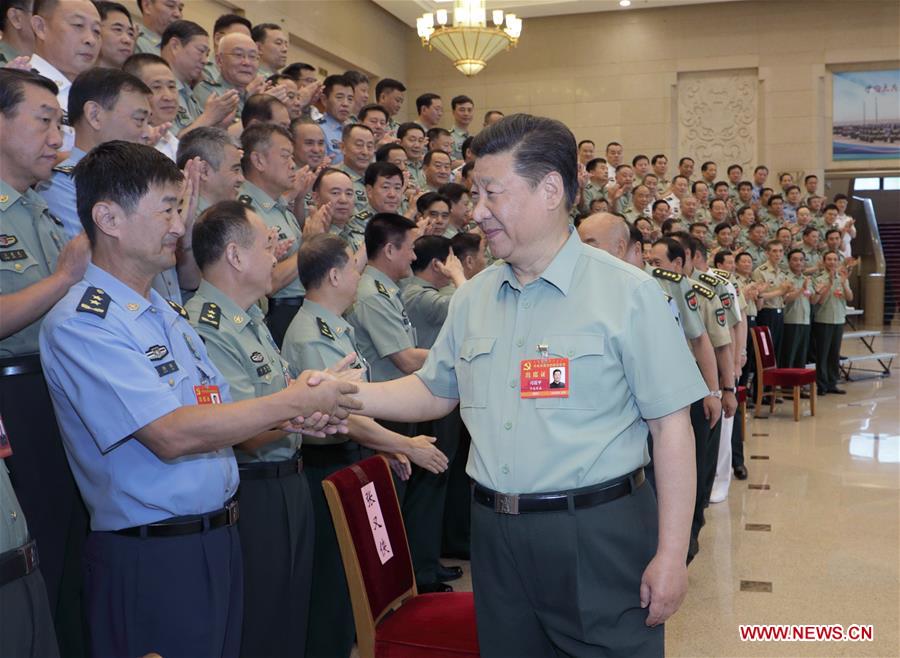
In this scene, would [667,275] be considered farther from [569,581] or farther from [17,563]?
[17,563]

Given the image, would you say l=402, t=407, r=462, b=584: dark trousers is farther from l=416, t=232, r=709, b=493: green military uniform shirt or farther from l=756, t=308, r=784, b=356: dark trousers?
l=756, t=308, r=784, b=356: dark trousers

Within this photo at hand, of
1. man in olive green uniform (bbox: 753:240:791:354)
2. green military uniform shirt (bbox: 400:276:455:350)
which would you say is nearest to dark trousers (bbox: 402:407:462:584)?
green military uniform shirt (bbox: 400:276:455:350)

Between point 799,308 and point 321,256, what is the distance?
8.19 meters

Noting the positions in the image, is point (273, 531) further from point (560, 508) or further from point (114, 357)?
point (560, 508)

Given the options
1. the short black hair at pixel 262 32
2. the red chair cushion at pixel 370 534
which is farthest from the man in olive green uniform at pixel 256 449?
the short black hair at pixel 262 32

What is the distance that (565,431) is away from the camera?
1.74 meters

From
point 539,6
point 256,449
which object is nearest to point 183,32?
point 256,449

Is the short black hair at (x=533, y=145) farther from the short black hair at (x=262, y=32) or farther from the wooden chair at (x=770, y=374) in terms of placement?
the wooden chair at (x=770, y=374)

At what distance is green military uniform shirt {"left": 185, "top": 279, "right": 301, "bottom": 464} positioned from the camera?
2.40 metres

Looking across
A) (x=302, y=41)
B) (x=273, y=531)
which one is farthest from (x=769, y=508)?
(x=302, y=41)

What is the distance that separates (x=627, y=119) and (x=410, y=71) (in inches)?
157

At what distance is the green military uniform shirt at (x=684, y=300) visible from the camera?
442 cm

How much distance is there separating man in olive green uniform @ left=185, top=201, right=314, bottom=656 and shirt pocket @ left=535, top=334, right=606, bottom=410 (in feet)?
3.09

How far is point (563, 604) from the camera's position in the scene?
1747 millimetres
